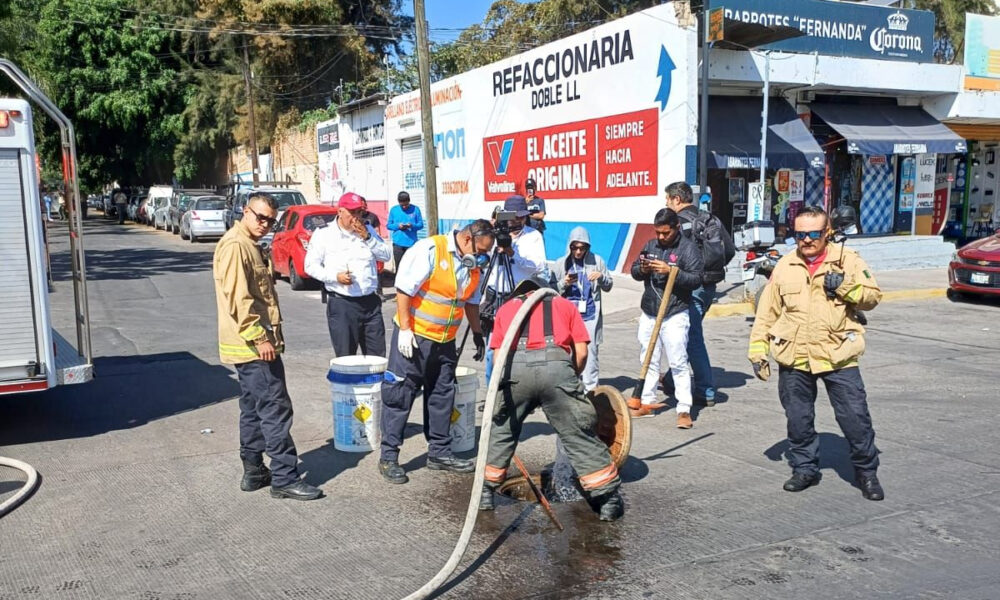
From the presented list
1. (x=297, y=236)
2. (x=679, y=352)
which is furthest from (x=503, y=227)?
(x=297, y=236)

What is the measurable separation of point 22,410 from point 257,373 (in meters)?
3.79

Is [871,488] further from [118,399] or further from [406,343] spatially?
[118,399]

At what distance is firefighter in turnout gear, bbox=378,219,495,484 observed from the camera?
18.5 ft

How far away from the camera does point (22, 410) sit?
25.6ft

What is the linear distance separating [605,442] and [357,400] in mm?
1935

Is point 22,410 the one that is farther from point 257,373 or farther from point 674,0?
point 674,0

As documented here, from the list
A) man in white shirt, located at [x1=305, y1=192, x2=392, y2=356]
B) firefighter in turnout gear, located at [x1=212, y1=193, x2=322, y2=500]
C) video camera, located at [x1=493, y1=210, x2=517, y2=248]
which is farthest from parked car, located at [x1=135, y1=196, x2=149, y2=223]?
video camera, located at [x1=493, y1=210, x2=517, y2=248]

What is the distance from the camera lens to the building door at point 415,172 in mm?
25234

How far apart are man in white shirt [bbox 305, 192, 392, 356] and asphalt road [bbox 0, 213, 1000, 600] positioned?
88 centimetres

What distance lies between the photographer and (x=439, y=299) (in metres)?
5.73

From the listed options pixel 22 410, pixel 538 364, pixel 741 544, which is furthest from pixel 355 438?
pixel 22 410

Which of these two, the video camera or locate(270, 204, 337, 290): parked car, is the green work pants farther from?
locate(270, 204, 337, 290): parked car

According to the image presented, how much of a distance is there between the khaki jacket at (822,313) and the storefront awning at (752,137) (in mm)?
10643

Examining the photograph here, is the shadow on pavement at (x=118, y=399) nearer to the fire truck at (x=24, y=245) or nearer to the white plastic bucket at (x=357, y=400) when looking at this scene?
the fire truck at (x=24, y=245)
